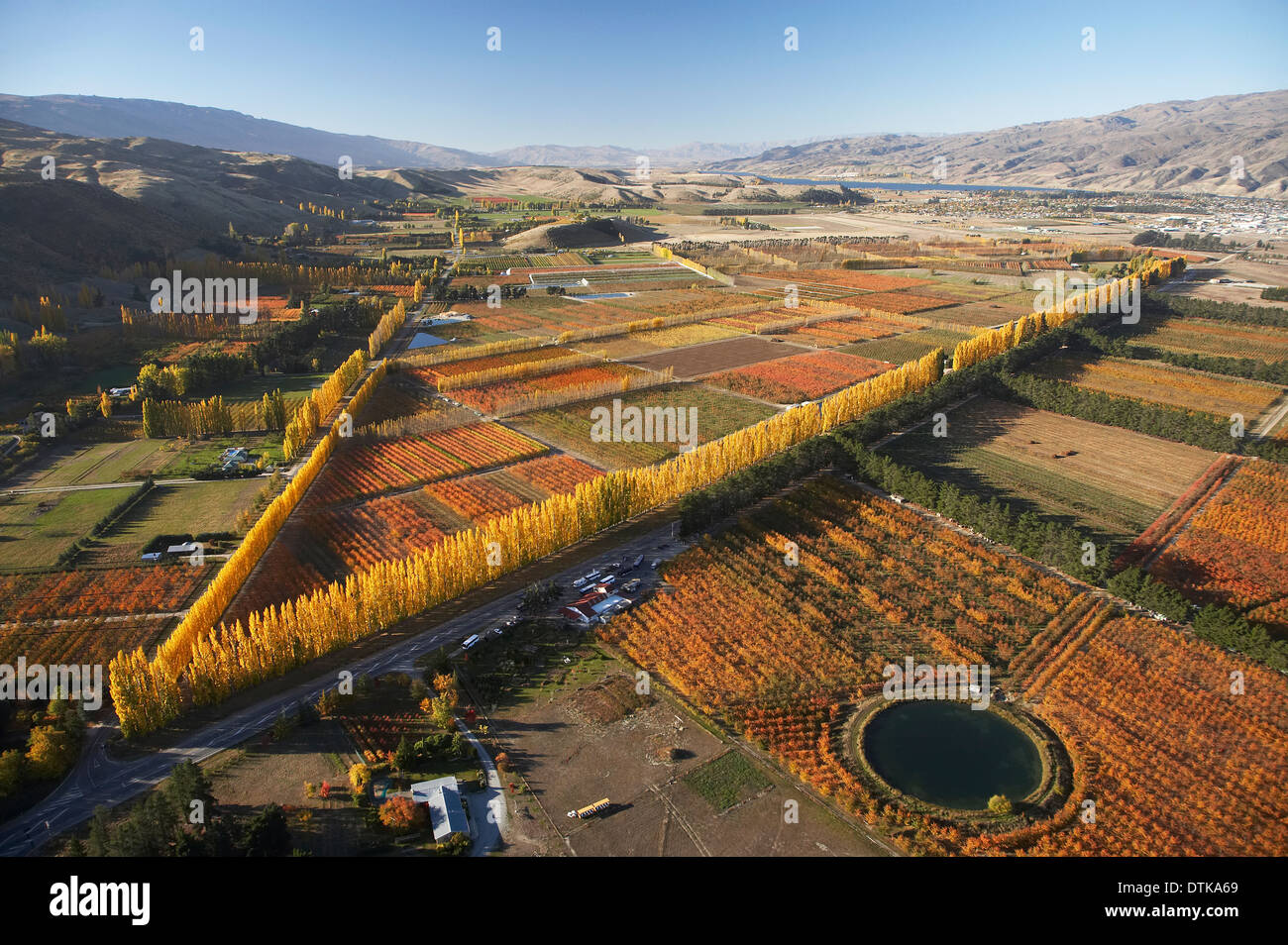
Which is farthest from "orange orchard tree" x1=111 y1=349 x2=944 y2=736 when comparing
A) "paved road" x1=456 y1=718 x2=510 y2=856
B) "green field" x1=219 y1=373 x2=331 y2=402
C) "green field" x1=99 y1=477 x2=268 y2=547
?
"green field" x1=219 y1=373 x2=331 y2=402

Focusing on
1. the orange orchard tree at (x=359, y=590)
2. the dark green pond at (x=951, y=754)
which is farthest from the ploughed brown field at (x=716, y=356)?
the dark green pond at (x=951, y=754)

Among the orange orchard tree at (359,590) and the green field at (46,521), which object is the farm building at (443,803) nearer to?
the orange orchard tree at (359,590)

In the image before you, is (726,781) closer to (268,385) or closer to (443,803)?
(443,803)

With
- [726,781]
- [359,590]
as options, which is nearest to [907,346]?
[726,781]

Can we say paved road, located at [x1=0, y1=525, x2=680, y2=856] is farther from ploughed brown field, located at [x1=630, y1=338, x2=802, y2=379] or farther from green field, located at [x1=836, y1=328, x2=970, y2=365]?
green field, located at [x1=836, y1=328, x2=970, y2=365]
